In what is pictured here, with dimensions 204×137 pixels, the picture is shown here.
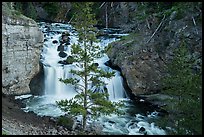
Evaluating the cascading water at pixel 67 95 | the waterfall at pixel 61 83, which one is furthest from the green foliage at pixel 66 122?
the waterfall at pixel 61 83

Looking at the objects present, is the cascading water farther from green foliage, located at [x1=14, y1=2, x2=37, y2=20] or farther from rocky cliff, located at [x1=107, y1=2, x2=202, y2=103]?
green foliage, located at [x1=14, y1=2, x2=37, y2=20]

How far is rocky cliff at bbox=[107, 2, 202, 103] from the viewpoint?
28719mm

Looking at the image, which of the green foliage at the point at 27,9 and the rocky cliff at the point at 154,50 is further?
the green foliage at the point at 27,9

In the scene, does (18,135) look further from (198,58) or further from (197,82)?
(198,58)

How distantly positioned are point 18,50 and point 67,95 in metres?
5.69

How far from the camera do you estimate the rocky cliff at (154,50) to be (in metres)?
28.7

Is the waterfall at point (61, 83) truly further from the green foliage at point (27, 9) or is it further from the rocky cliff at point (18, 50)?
the green foliage at point (27, 9)

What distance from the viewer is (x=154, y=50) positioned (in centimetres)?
2989

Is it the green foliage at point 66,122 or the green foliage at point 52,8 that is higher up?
the green foliage at point 52,8

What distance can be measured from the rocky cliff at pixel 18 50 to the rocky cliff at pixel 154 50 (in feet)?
24.6

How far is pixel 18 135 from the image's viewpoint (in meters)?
18.7

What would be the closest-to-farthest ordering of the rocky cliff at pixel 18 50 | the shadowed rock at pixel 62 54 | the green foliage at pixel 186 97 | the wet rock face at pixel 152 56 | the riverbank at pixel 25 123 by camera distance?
the green foliage at pixel 186 97
the riverbank at pixel 25 123
the rocky cliff at pixel 18 50
the wet rock face at pixel 152 56
the shadowed rock at pixel 62 54

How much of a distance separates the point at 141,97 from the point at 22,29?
37.8 feet

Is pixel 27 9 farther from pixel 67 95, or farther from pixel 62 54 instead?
pixel 67 95
